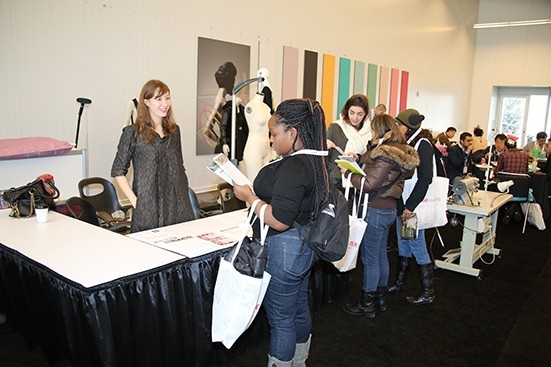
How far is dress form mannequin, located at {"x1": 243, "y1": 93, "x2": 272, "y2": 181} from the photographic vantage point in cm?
330

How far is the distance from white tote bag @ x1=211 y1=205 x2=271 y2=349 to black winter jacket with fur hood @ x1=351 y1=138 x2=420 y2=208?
3.62ft

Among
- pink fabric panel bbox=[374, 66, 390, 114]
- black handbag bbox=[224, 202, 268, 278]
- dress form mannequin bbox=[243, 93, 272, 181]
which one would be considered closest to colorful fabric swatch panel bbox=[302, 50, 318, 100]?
pink fabric panel bbox=[374, 66, 390, 114]

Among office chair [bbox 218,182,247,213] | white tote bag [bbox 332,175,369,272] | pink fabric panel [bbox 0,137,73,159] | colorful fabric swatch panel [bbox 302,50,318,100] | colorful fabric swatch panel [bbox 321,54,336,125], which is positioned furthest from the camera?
colorful fabric swatch panel [bbox 321,54,336,125]

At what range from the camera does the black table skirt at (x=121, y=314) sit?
1.60 metres

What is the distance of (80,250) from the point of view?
1.91 m

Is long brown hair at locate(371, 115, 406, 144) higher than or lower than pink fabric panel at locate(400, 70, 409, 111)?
lower

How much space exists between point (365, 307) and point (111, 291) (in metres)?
1.78

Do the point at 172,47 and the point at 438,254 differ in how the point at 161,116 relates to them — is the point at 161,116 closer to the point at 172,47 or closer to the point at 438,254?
the point at 172,47

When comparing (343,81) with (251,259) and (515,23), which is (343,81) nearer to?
(251,259)

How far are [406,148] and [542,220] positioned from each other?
13.2 feet

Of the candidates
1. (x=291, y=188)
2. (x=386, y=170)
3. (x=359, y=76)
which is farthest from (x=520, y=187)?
(x=291, y=188)

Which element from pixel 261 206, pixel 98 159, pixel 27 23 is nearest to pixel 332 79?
Result: pixel 98 159

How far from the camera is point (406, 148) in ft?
8.45

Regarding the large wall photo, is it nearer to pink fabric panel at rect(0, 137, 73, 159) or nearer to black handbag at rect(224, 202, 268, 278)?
pink fabric panel at rect(0, 137, 73, 159)
